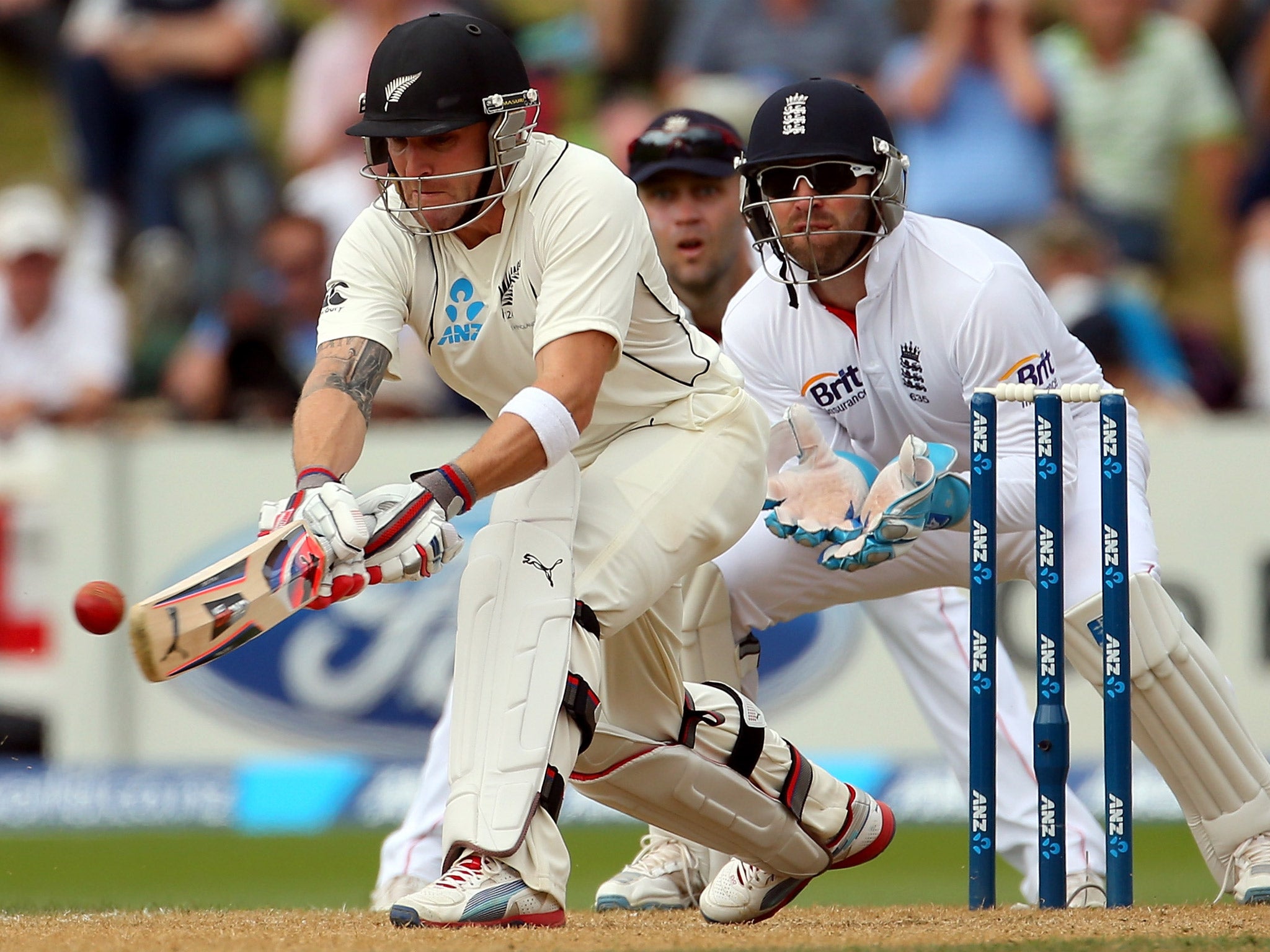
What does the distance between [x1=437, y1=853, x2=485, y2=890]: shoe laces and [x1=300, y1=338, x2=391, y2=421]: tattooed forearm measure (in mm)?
903

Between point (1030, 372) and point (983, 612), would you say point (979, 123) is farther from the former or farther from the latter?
point (983, 612)

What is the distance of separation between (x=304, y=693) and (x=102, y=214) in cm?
336

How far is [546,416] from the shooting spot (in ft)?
11.4

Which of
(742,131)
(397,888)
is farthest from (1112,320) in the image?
(397,888)

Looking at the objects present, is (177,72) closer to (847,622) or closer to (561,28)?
(561,28)

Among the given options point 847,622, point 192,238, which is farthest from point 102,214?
point 847,622

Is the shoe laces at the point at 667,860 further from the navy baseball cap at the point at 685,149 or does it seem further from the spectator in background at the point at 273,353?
the spectator in background at the point at 273,353

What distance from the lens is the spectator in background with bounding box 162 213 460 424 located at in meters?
8.10

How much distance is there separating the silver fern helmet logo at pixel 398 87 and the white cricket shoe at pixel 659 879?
81.2 inches

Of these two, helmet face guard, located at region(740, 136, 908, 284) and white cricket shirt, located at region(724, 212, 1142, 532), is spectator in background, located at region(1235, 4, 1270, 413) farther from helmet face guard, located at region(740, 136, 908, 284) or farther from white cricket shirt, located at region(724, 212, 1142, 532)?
helmet face guard, located at region(740, 136, 908, 284)

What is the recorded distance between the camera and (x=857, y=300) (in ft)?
14.5

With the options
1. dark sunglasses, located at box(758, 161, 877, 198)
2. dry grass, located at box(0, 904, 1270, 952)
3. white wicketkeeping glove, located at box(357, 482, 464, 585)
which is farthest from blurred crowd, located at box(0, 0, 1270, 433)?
white wicketkeeping glove, located at box(357, 482, 464, 585)

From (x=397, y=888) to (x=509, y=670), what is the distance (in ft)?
4.48

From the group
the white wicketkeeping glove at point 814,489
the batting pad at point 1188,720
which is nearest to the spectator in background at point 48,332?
the white wicketkeeping glove at point 814,489
